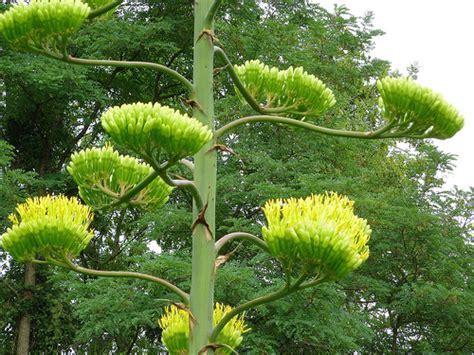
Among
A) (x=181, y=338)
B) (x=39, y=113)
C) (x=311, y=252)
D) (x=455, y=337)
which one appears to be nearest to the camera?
(x=311, y=252)

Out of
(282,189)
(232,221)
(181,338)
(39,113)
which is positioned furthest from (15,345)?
(181,338)

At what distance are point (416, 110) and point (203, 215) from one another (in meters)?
0.89

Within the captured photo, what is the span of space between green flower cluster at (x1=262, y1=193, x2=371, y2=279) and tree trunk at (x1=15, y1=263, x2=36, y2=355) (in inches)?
346

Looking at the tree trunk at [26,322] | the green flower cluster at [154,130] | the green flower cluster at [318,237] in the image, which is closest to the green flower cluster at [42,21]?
the green flower cluster at [154,130]

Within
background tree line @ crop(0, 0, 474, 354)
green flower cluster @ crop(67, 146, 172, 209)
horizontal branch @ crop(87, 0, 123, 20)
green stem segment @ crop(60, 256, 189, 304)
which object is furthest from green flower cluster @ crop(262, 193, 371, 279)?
background tree line @ crop(0, 0, 474, 354)

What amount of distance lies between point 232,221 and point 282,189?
0.72 metres

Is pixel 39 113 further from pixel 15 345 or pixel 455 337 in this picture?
pixel 455 337

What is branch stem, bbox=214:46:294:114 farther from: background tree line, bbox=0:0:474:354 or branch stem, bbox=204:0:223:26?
background tree line, bbox=0:0:474:354

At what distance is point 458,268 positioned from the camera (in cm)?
871

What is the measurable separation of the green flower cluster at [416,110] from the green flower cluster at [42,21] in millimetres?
1176

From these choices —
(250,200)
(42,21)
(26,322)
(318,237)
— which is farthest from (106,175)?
(26,322)

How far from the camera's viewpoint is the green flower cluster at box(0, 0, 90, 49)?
266cm

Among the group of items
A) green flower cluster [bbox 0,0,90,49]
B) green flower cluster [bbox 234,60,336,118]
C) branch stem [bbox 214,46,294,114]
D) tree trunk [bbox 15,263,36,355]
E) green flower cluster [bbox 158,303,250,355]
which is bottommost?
green flower cluster [bbox 158,303,250,355]

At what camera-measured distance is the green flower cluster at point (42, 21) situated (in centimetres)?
266
